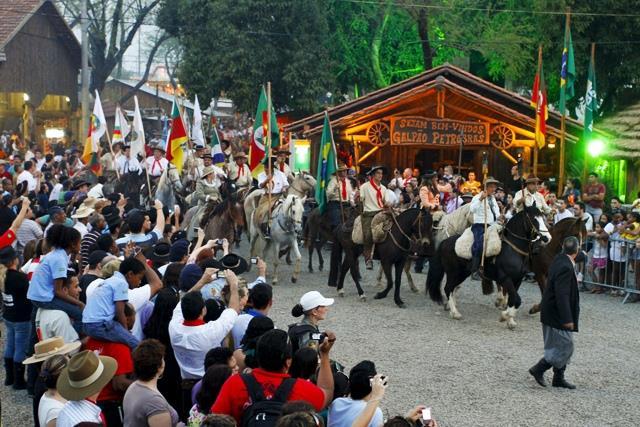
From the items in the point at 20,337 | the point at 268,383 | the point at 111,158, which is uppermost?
the point at 111,158

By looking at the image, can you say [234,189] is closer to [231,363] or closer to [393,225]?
[393,225]

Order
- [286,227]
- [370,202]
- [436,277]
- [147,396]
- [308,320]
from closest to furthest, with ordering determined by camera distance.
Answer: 1. [147,396]
2. [308,320]
3. [436,277]
4. [370,202]
5. [286,227]

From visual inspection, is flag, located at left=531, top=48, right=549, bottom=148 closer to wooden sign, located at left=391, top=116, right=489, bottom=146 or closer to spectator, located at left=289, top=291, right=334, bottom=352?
wooden sign, located at left=391, top=116, right=489, bottom=146

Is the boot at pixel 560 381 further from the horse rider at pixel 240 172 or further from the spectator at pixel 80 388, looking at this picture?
the horse rider at pixel 240 172

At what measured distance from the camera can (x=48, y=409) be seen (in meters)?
6.69

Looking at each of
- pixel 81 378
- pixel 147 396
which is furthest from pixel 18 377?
pixel 147 396

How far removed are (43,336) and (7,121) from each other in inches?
1344

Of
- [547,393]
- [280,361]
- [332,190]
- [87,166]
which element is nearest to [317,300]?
[280,361]

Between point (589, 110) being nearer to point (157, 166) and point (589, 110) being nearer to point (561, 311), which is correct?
point (157, 166)

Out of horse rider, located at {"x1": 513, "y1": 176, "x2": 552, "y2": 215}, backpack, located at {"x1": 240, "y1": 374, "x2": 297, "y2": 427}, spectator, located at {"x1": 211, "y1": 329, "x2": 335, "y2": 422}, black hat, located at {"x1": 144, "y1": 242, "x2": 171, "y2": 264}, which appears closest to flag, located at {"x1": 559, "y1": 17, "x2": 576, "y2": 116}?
horse rider, located at {"x1": 513, "y1": 176, "x2": 552, "y2": 215}

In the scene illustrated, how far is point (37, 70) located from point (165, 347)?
36033 mm

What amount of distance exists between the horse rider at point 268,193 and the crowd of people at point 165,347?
7035mm

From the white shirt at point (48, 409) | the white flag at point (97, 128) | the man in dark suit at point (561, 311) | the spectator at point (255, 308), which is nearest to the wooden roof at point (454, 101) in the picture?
the white flag at point (97, 128)

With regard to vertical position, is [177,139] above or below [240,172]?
above
